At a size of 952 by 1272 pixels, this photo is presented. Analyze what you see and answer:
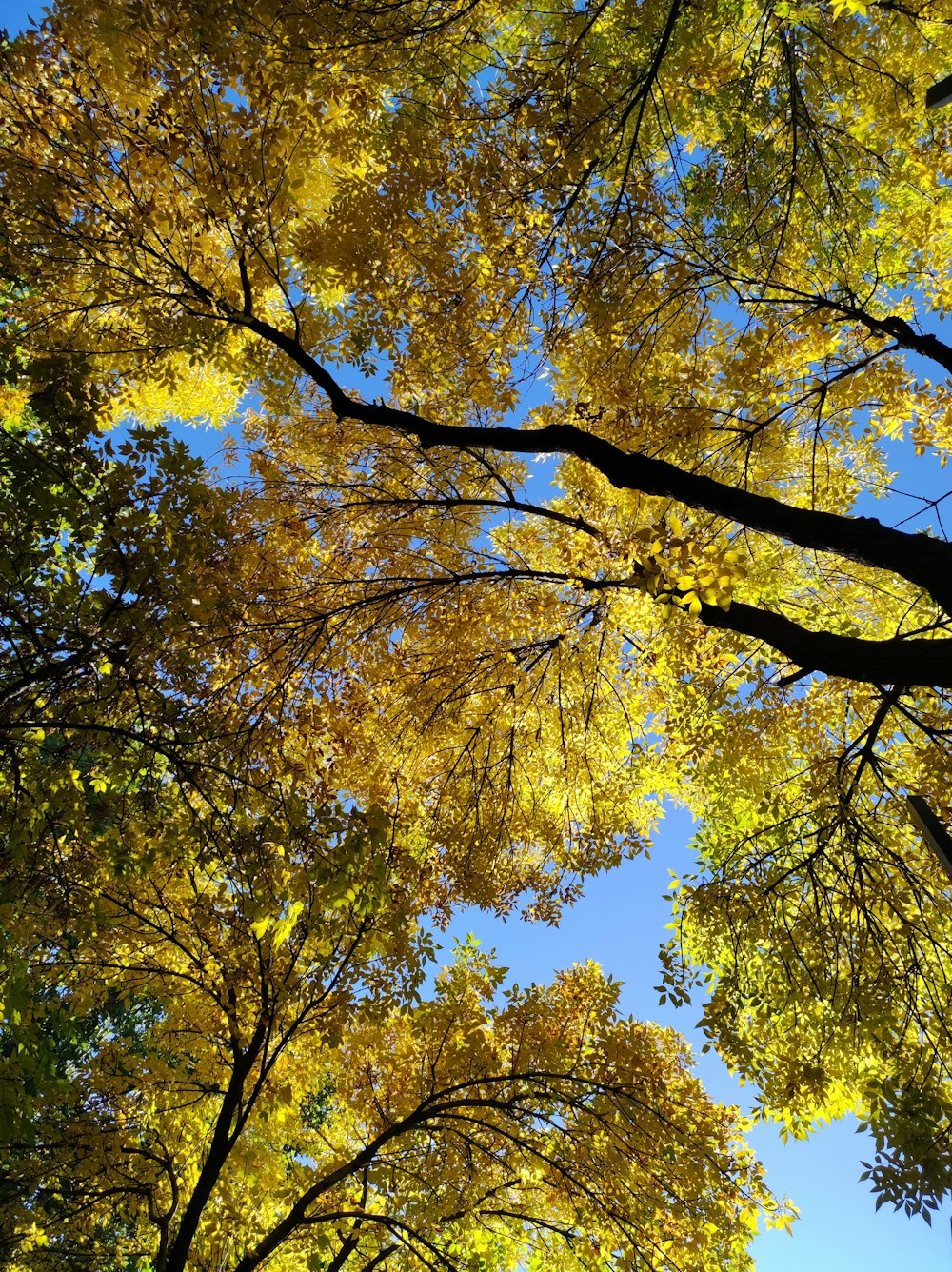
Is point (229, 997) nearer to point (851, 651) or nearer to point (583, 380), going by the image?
point (851, 651)

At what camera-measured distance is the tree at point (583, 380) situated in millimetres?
3949

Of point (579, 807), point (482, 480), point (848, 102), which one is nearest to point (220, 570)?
point (482, 480)

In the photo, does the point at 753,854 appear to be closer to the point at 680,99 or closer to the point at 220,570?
the point at 220,570

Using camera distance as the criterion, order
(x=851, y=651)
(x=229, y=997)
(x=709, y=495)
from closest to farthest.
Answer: (x=851, y=651), (x=709, y=495), (x=229, y=997)

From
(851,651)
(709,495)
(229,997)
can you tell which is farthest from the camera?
(229,997)

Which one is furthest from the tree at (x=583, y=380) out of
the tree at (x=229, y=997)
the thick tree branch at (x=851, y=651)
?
the tree at (x=229, y=997)

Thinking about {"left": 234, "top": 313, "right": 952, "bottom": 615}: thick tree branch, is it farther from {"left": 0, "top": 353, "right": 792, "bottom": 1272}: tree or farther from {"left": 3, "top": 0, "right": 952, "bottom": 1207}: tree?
{"left": 0, "top": 353, "right": 792, "bottom": 1272}: tree

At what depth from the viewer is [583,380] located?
221 inches

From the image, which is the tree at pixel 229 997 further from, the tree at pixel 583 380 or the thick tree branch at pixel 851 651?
the thick tree branch at pixel 851 651

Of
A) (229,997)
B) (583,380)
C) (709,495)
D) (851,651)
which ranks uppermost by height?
(583,380)

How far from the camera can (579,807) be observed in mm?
6500

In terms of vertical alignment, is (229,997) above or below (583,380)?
below

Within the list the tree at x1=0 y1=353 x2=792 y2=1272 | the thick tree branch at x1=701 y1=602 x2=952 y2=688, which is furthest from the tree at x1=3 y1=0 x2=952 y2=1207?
the tree at x1=0 y1=353 x2=792 y2=1272

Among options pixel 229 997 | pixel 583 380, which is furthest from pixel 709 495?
pixel 229 997
